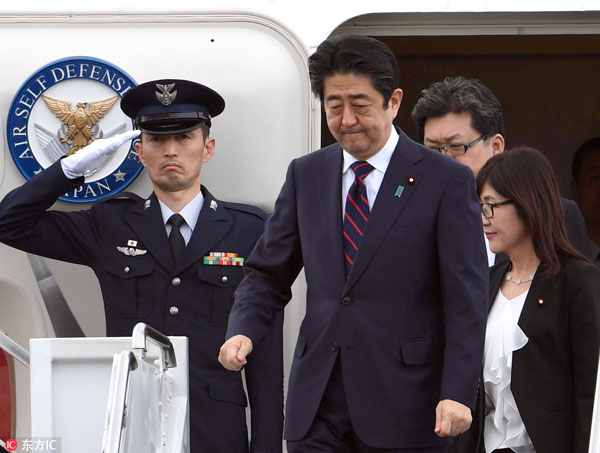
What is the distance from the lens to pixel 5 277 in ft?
13.8

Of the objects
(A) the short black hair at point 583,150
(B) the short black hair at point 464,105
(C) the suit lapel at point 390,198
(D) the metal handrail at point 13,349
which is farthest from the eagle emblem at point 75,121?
(A) the short black hair at point 583,150

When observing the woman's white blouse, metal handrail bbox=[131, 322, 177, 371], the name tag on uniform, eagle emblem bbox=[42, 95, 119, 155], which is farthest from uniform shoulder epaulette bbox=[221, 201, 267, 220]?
the woman's white blouse

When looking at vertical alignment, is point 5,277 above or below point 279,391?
above

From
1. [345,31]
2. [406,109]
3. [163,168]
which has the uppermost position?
[406,109]

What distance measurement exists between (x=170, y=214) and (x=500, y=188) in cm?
115

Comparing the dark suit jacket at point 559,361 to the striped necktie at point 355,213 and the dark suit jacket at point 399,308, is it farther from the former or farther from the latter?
the striped necktie at point 355,213

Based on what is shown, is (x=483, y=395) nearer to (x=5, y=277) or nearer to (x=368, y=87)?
(x=368, y=87)

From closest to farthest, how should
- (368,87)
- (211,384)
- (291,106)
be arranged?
(368,87)
(211,384)
(291,106)

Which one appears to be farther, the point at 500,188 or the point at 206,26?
the point at 206,26

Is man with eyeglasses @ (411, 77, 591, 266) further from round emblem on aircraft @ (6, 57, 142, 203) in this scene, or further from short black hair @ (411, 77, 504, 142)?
round emblem on aircraft @ (6, 57, 142, 203)

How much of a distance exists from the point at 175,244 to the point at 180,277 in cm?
12

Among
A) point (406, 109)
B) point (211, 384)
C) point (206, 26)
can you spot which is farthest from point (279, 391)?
point (406, 109)

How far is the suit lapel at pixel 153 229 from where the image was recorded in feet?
13.4

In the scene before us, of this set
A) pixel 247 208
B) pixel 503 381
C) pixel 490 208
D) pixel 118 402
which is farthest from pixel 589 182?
pixel 118 402
